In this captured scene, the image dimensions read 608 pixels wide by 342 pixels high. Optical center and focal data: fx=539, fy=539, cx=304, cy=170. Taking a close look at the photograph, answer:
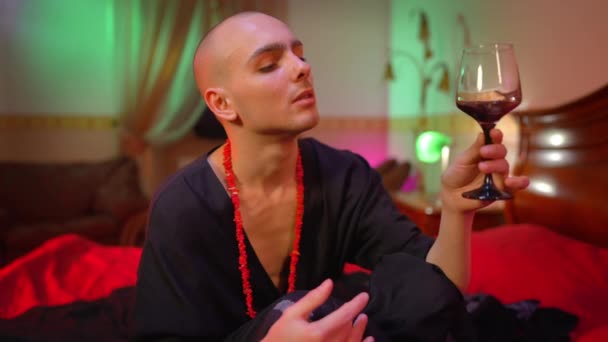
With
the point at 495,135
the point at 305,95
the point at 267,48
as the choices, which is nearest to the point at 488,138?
the point at 495,135

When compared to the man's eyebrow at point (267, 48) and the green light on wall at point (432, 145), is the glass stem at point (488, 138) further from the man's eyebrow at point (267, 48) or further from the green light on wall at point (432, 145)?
the green light on wall at point (432, 145)

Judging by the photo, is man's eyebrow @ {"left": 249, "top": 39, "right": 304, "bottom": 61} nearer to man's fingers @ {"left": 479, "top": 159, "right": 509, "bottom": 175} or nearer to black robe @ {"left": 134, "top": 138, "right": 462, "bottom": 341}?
black robe @ {"left": 134, "top": 138, "right": 462, "bottom": 341}

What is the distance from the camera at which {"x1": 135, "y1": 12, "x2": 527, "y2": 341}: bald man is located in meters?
1.08

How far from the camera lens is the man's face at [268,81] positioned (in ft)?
3.78

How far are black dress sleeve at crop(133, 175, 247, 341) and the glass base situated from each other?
0.55 m

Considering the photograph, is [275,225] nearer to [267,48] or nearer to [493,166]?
[267,48]

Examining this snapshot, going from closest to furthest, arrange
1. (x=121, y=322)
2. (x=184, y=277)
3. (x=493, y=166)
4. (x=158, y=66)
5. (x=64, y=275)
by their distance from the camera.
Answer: (x=493, y=166)
(x=184, y=277)
(x=121, y=322)
(x=64, y=275)
(x=158, y=66)

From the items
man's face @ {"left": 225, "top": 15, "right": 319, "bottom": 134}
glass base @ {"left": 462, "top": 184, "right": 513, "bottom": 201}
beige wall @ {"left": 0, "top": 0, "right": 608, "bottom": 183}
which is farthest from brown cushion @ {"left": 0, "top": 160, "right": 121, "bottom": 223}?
glass base @ {"left": 462, "top": 184, "right": 513, "bottom": 201}

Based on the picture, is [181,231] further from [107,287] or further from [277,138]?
[107,287]

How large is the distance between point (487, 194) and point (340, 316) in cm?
39

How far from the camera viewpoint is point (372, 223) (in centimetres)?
137

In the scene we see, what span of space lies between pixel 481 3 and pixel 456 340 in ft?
9.01

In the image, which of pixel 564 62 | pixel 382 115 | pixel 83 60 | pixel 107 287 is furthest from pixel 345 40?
pixel 107 287

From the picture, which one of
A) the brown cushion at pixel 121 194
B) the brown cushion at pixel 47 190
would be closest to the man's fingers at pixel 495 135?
the brown cushion at pixel 121 194
